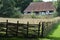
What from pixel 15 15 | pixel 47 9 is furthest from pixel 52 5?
pixel 15 15

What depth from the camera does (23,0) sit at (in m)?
89.8

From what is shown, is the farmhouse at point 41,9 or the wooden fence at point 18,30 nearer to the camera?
the wooden fence at point 18,30

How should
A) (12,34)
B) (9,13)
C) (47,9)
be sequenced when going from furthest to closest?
1. (47,9)
2. (9,13)
3. (12,34)

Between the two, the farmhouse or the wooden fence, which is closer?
the wooden fence

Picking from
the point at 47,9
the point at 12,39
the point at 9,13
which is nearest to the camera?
the point at 12,39

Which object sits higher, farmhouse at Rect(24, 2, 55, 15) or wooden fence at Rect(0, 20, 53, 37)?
farmhouse at Rect(24, 2, 55, 15)

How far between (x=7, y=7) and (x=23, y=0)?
3172cm

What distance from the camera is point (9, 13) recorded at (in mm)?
58219

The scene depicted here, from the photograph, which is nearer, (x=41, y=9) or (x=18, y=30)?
(x=18, y=30)

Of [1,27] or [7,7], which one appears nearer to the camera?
[1,27]

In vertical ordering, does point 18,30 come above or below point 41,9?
below

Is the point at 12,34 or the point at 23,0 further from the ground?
the point at 23,0

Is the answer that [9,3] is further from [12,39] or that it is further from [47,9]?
[12,39]

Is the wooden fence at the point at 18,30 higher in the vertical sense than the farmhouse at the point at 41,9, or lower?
lower
